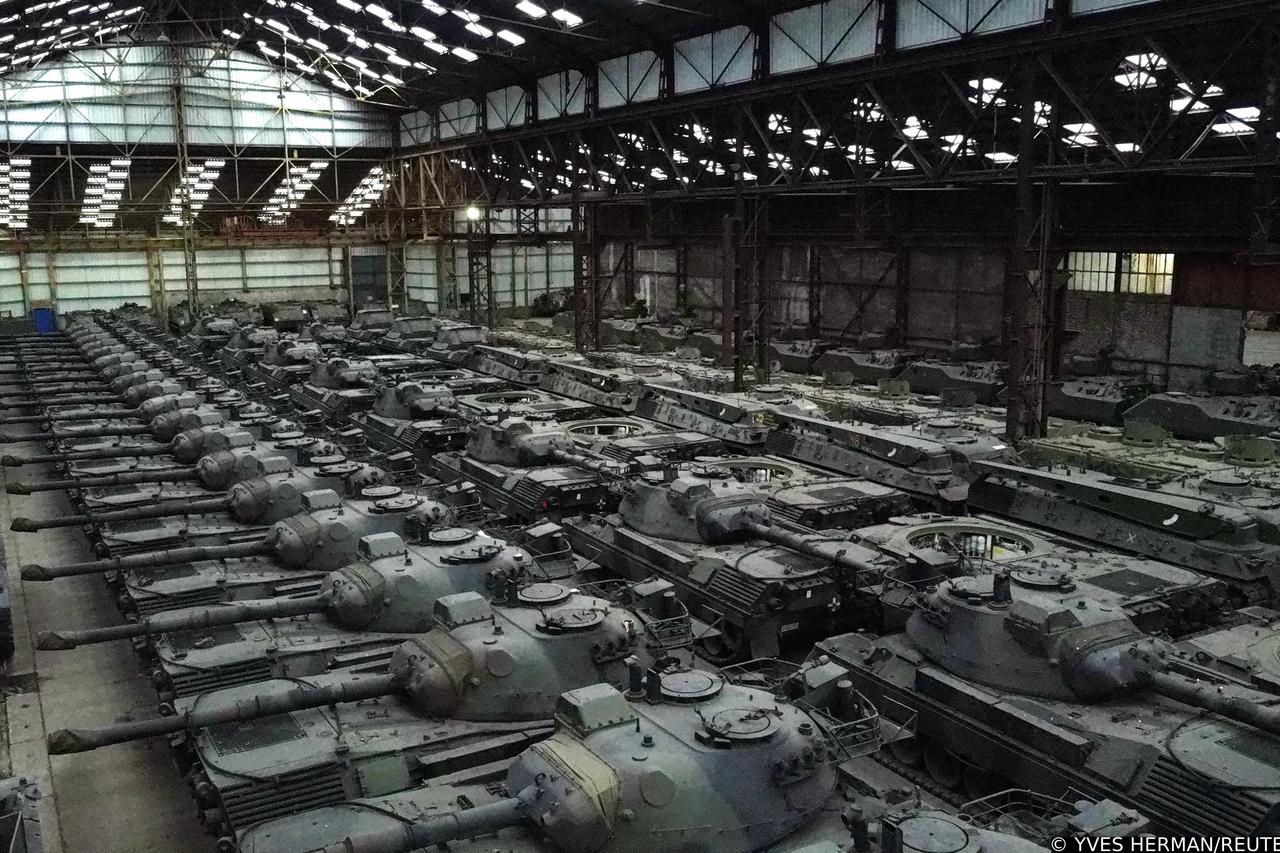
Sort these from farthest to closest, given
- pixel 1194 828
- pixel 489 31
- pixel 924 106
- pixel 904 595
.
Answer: pixel 489 31
pixel 924 106
pixel 904 595
pixel 1194 828

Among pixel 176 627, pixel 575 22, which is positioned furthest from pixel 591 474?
pixel 575 22

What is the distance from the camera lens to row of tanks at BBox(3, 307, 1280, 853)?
11.0 metres

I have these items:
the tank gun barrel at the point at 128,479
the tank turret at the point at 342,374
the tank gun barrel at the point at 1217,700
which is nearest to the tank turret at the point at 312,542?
the tank gun barrel at the point at 128,479

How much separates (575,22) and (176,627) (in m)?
25.7

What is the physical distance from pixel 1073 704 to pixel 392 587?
9.07 m

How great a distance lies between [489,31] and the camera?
3925 centimetres

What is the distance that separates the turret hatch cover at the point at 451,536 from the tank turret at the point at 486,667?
2751mm

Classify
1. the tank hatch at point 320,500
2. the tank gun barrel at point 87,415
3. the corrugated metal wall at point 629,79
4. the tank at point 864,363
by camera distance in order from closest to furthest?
the tank hatch at point 320,500, the tank gun barrel at point 87,415, the corrugated metal wall at point 629,79, the tank at point 864,363

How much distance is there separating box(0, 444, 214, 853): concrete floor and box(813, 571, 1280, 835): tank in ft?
29.7

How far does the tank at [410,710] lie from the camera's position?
40.2 ft

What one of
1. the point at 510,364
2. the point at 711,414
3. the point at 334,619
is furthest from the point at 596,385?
the point at 334,619

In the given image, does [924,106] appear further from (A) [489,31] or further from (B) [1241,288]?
(A) [489,31]

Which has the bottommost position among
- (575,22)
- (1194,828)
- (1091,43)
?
(1194,828)

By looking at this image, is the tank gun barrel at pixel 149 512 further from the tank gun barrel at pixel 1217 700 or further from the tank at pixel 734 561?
the tank gun barrel at pixel 1217 700
